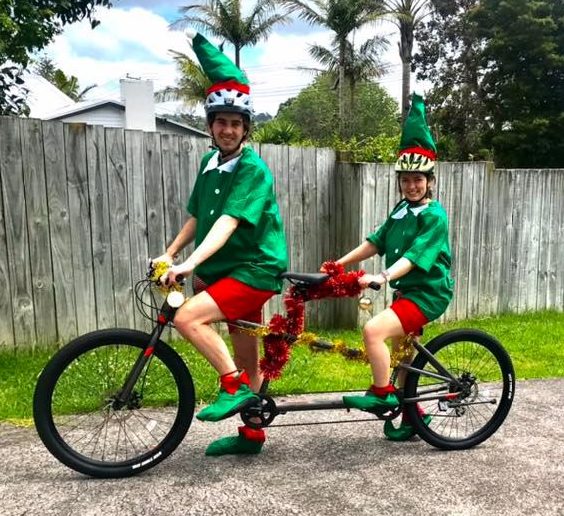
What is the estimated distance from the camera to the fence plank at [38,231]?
4719 mm

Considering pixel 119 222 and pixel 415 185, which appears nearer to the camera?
pixel 415 185

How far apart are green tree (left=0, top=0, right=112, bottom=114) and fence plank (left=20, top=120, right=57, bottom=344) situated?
0.98 m

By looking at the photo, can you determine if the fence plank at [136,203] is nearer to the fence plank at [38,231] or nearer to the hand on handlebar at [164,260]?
the fence plank at [38,231]

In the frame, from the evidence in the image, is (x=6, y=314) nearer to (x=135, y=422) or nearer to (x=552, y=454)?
(x=135, y=422)

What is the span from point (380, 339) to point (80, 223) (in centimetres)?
296

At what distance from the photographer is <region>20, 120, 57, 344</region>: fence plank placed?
15.5ft

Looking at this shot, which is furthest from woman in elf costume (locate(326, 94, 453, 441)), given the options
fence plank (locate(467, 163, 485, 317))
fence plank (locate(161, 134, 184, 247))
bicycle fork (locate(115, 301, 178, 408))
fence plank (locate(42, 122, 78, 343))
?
fence plank (locate(467, 163, 485, 317))

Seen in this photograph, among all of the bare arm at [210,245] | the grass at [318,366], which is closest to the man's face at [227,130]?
the bare arm at [210,245]

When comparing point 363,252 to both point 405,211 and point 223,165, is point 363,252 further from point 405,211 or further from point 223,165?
point 223,165

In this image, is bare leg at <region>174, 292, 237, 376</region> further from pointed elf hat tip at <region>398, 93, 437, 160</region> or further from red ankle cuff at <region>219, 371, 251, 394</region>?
pointed elf hat tip at <region>398, 93, 437, 160</region>

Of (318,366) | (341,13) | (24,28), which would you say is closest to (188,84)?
(341,13)

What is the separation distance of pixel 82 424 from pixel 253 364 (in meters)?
1.13

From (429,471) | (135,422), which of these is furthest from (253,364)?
(429,471)

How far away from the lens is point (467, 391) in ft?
11.5
